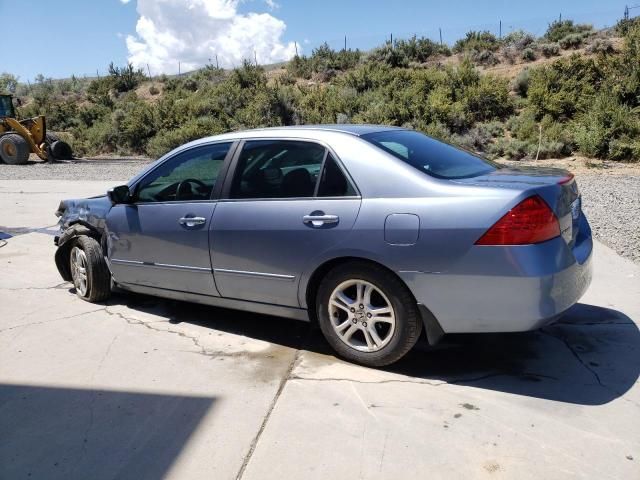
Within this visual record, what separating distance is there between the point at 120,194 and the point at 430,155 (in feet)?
8.75

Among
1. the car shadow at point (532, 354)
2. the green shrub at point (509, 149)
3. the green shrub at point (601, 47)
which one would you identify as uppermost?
the green shrub at point (601, 47)

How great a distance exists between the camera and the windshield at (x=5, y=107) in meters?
24.0

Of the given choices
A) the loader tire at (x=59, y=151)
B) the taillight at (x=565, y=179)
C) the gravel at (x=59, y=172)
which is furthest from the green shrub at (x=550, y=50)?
the taillight at (x=565, y=179)

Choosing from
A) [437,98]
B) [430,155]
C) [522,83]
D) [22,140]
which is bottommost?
[430,155]

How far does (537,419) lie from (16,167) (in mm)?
22946

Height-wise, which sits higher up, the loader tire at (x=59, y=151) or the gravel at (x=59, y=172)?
the loader tire at (x=59, y=151)

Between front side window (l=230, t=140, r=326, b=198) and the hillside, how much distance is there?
15005mm

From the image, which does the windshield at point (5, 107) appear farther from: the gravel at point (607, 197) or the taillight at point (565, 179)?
the taillight at point (565, 179)

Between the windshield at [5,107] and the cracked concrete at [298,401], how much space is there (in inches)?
881

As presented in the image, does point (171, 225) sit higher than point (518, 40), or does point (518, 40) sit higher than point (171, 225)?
point (518, 40)

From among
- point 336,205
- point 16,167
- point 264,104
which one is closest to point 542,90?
point 264,104

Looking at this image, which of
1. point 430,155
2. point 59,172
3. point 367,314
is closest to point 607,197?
point 430,155

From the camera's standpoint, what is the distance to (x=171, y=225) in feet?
15.4

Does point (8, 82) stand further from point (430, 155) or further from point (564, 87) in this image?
point (430, 155)
